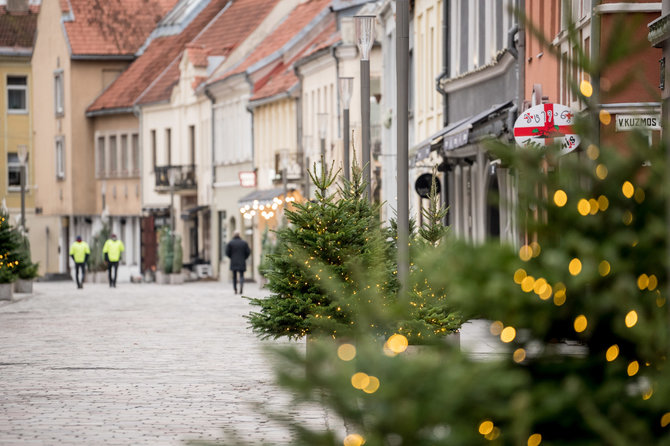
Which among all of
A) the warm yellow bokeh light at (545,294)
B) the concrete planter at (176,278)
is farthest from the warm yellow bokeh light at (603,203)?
the concrete planter at (176,278)

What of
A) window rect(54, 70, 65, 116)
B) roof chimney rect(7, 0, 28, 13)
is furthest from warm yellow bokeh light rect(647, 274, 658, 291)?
roof chimney rect(7, 0, 28, 13)

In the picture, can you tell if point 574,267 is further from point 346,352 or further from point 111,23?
point 111,23

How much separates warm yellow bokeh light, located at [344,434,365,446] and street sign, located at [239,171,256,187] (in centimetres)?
5753

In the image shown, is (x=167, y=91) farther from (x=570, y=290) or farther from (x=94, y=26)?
(x=570, y=290)

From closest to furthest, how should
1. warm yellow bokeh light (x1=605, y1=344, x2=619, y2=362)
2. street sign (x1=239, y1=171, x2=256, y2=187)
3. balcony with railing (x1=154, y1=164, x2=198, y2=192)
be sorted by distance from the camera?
warm yellow bokeh light (x1=605, y1=344, x2=619, y2=362) → street sign (x1=239, y1=171, x2=256, y2=187) → balcony with railing (x1=154, y1=164, x2=198, y2=192)

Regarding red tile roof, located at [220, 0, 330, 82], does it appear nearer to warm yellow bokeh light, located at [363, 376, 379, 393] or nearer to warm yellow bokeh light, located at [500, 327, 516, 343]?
warm yellow bokeh light, located at [500, 327, 516, 343]

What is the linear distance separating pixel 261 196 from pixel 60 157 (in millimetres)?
23370

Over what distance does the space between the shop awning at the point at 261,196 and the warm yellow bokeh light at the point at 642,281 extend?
53.2 m

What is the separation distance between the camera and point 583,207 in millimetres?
3979

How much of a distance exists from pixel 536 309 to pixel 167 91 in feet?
231

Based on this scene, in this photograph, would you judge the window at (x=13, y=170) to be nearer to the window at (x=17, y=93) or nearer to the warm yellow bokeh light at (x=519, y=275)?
the window at (x=17, y=93)

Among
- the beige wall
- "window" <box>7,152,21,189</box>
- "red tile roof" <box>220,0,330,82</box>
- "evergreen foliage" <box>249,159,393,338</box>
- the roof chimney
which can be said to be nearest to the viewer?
"evergreen foliage" <box>249,159,393,338</box>

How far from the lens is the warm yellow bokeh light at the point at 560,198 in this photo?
4.00 meters

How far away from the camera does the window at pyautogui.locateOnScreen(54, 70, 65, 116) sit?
81000mm
